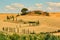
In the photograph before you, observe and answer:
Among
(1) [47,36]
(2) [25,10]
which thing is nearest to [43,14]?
(2) [25,10]

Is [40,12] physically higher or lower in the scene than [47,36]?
lower

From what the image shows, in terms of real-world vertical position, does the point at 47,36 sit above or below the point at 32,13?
above

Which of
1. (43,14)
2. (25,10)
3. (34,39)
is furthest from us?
(25,10)

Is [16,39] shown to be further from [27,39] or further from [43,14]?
[43,14]

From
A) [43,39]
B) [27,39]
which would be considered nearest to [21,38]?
[27,39]

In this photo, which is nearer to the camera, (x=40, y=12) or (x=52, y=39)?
(x=52, y=39)

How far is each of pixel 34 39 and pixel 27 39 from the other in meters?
0.75

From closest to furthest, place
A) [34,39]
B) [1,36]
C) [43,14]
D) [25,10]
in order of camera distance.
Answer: [1,36], [34,39], [43,14], [25,10]

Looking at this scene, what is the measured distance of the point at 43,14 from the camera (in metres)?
71.1

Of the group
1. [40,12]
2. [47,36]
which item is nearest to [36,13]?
[40,12]

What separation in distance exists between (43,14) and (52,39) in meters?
51.2

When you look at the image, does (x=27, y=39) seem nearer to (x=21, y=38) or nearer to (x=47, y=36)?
(x=21, y=38)

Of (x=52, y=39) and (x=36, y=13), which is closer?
(x=52, y=39)

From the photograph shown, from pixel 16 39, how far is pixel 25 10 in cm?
5658
